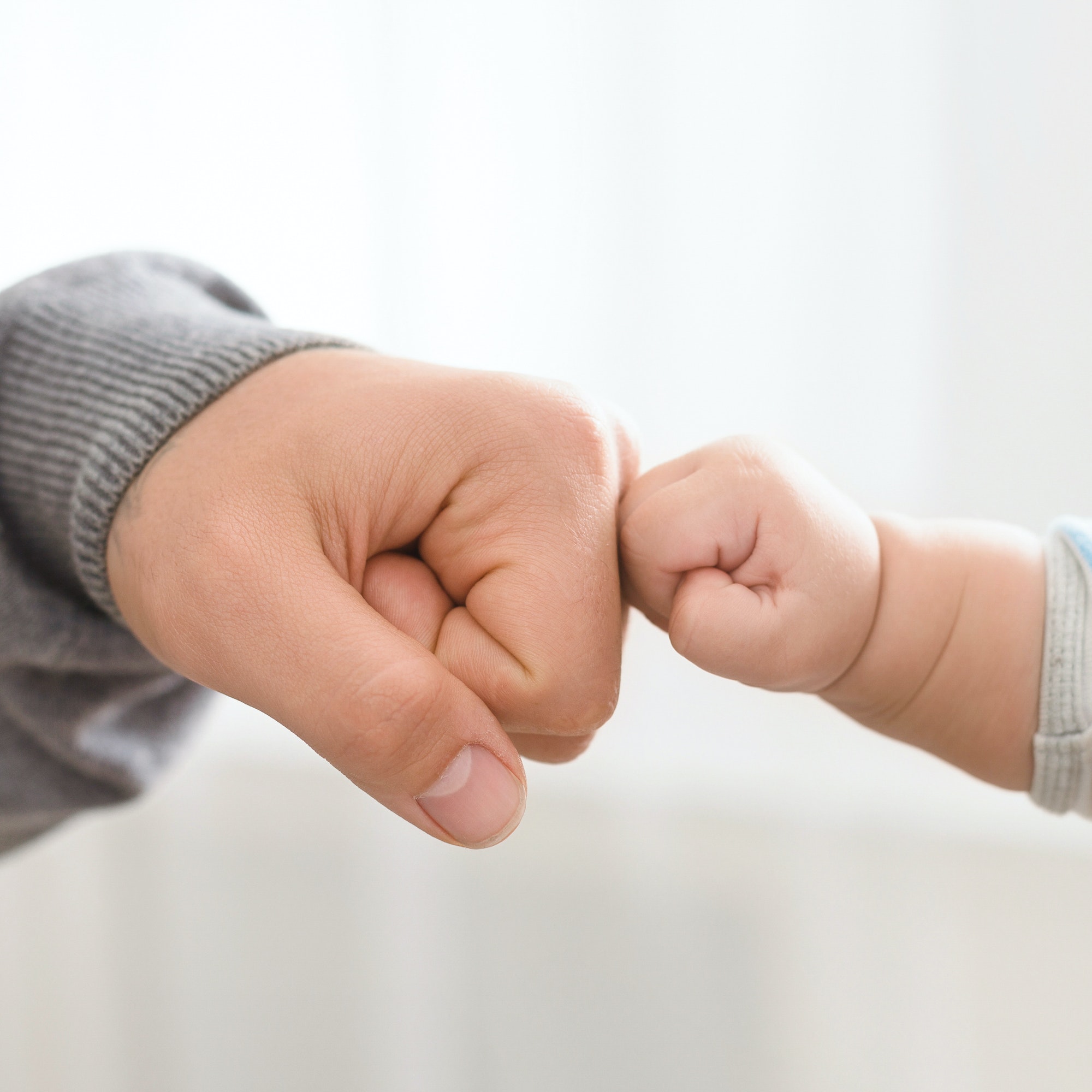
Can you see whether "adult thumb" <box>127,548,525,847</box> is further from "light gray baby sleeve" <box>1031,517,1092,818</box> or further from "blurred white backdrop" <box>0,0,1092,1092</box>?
"blurred white backdrop" <box>0,0,1092,1092</box>

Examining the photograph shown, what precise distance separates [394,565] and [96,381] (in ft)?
0.72

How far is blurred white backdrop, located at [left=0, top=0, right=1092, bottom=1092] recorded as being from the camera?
938 millimetres

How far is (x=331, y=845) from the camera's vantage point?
4.31 feet

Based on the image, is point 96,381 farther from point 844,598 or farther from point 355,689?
point 844,598

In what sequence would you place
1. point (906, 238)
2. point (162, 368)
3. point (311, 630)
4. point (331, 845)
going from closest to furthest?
point (311, 630) < point (162, 368) < point (906, 238) < point (331, 845)

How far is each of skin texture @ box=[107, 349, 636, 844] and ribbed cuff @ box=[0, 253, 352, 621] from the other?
0.02m

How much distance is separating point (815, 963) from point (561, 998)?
31cm

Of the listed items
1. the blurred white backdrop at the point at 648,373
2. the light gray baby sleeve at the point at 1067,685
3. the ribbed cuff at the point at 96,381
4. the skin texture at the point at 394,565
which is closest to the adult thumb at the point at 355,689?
the skin texture at the point at 394,565

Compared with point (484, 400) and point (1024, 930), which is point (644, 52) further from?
point (1024, 930)

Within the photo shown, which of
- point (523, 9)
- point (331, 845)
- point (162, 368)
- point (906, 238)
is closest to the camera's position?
point (162, 368)

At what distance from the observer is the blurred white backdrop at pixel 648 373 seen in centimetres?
94

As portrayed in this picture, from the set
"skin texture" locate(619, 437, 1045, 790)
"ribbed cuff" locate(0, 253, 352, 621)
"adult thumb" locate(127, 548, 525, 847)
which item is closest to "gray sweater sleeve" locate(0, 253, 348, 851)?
"ribbed cuff" locate(0, 253, 352, 621)

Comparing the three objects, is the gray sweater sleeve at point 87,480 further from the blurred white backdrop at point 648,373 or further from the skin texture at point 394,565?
the blurred white backdrop at point 648,373

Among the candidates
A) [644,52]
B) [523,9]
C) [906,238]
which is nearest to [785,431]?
[906,238]
